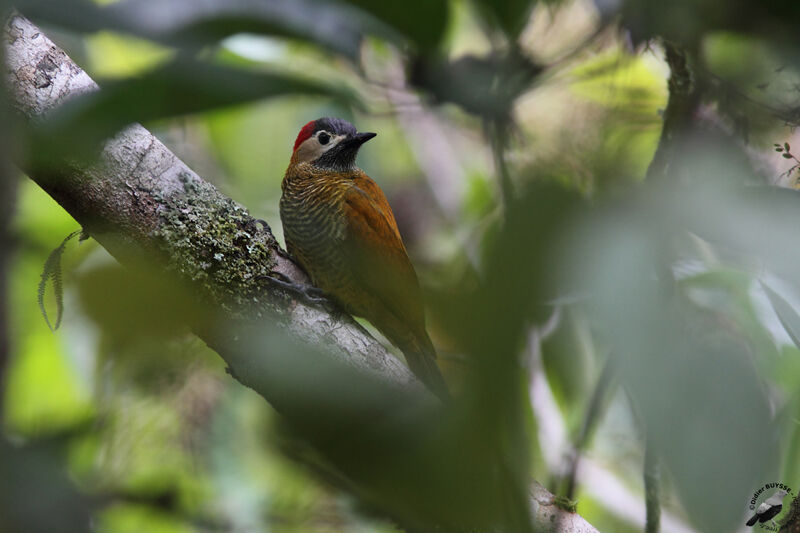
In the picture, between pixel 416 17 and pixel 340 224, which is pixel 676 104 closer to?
pixel 416 17

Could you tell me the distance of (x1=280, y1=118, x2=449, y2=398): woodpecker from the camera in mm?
2375

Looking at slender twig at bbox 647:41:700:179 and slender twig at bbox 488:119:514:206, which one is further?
slender twig at bbox 647:41:700:179

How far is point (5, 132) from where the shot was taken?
0.54 meters

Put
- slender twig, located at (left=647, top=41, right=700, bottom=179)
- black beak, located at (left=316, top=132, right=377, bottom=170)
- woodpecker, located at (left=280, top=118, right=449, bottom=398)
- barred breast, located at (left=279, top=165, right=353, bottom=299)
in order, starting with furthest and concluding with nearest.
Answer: black beak, located at (left=316, top=132, right=377, bottom=170) → barred breast, located at (left=279, top=165, right=353, bottom=299) → woodpecker, located at (left=280, top=118, right=449, bottom=398) → slender twig, located at (left=647, top=41, right=700, bottom=179)

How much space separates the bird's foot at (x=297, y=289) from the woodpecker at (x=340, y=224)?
0.08m

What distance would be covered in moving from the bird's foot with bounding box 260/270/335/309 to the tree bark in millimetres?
25

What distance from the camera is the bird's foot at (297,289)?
1844 millimetres

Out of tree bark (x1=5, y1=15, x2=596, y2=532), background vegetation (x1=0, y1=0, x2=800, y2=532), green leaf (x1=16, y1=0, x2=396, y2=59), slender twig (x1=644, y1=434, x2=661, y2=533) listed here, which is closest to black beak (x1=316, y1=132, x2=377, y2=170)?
background vegetation (x1=0, y1=0, x2=800, y2=532)

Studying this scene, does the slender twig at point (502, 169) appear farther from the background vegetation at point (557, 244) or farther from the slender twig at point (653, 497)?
the slender twig at point (653, 497)

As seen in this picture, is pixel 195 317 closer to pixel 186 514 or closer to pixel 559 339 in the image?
pixel 559 339

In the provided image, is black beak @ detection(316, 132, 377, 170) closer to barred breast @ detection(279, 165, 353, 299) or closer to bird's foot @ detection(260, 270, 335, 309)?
barred breast @ detection(279, 165, 353, 299)

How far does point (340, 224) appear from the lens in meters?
2.65

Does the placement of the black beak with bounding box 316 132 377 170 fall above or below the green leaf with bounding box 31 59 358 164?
above

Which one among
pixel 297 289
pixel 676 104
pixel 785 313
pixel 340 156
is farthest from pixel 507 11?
pixel 340 156
